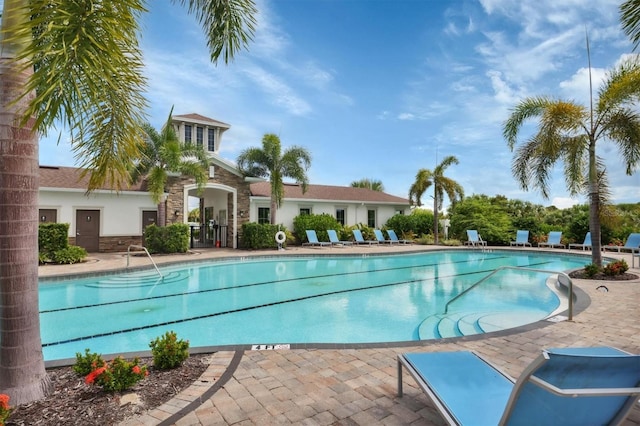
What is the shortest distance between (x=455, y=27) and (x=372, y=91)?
5939 millimetres

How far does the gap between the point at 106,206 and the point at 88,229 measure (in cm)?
149


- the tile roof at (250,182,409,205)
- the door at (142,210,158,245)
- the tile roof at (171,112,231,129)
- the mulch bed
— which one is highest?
the tile roof at (171,112,231,129)

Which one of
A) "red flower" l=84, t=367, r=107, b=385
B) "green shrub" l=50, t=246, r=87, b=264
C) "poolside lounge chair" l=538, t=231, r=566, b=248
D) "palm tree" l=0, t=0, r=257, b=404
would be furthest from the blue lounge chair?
"green shrub" l=50, t=246, r=87, b=264

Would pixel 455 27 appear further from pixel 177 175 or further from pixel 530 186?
pixel 177 175

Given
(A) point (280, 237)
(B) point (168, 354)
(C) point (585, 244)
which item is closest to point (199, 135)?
(A) point (280, 237)

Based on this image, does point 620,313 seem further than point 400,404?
Yes

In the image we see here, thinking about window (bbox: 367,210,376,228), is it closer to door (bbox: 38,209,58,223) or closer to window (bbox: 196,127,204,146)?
window (bbox: 196,127,204,146)

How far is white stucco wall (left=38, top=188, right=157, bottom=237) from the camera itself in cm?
1667

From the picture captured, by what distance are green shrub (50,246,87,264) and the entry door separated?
4145mm

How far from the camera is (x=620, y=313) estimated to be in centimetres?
626

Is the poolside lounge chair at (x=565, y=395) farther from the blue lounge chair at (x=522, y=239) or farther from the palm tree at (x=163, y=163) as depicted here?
the blue lounge chair at (x=522, y=239)

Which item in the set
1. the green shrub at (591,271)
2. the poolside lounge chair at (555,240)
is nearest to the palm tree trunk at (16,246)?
the green shrub at (591,271)

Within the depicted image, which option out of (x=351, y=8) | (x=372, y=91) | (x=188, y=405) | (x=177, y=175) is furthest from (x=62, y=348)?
(x=372, y=91)

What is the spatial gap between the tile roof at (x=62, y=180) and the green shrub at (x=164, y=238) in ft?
8.13
